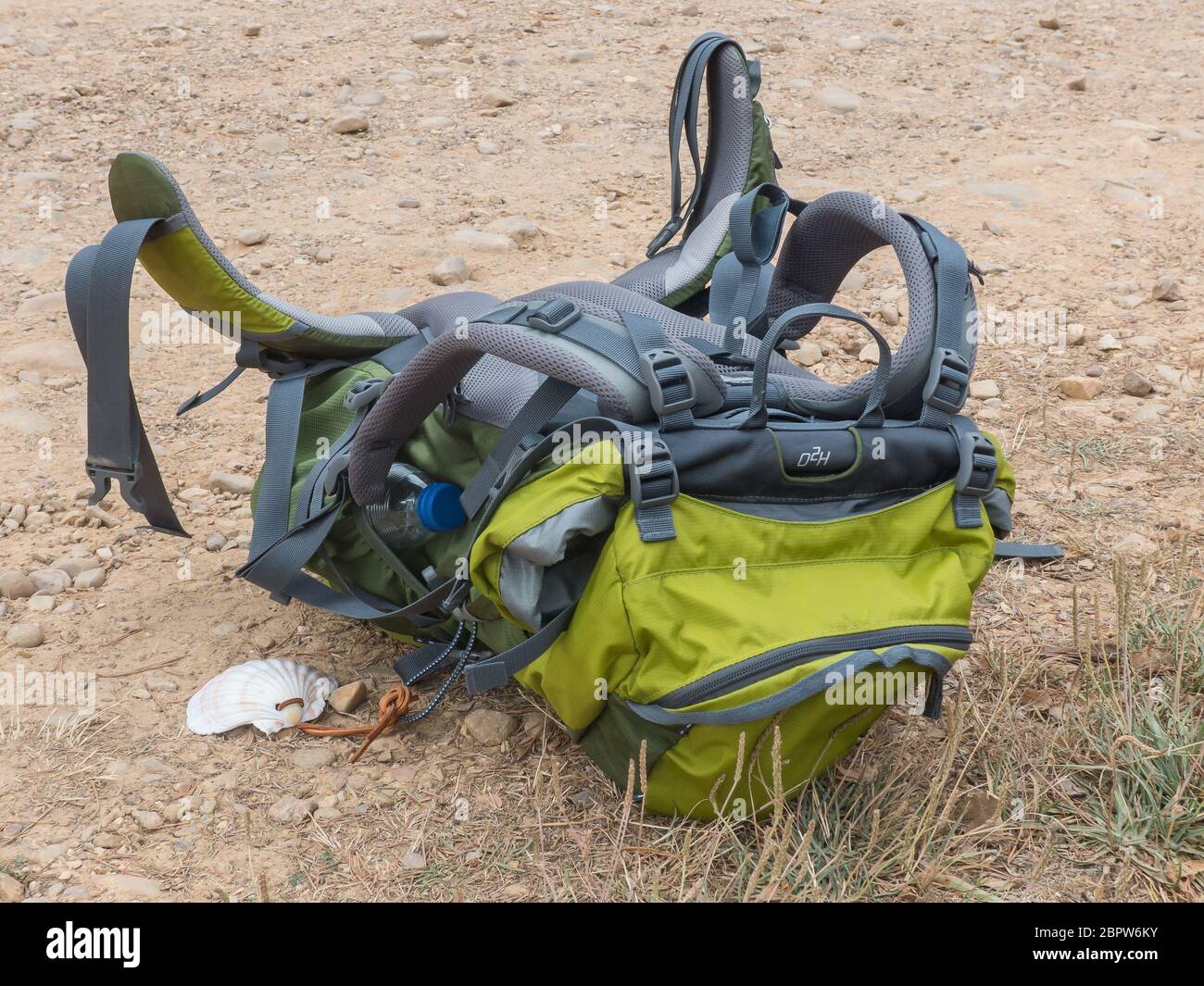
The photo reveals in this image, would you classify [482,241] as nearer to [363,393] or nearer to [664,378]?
[363,393]

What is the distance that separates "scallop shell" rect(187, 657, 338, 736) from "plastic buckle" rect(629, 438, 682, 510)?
1.00m

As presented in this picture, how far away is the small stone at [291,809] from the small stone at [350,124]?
412cm

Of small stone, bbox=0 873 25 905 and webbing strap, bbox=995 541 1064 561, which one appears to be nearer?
small stone, bbox=0 873 25 905

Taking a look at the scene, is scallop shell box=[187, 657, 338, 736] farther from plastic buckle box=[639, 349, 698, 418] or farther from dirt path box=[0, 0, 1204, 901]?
plastic buckle box=[639, 349, 698, 418]

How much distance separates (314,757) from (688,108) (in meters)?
1.97

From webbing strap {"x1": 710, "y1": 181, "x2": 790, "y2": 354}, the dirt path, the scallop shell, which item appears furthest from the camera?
webbing strap {"x1": 710, "y1": 181, "x2": 790, "y2": 354}

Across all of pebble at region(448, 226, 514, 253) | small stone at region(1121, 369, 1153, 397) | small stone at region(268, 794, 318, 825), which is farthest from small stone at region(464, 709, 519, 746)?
pebble at region(448, 226, 514, 253)

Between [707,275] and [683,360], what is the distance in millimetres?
1129

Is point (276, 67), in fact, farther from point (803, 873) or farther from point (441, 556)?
point (803, 873)

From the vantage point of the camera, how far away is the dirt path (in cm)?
223

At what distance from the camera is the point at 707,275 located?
315cm

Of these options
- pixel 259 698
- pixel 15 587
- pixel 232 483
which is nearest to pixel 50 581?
pixel 15 587

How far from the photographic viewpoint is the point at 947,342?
7.49ft

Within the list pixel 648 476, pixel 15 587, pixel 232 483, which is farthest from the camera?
pixel 232 483
